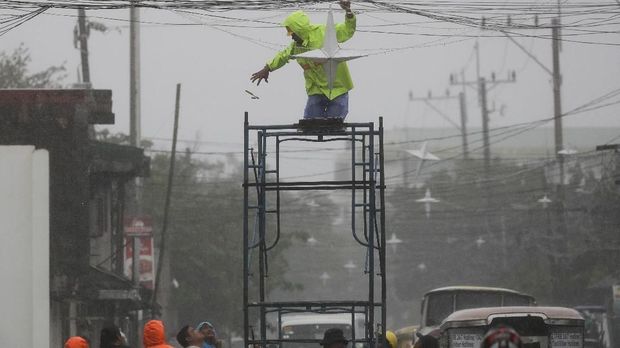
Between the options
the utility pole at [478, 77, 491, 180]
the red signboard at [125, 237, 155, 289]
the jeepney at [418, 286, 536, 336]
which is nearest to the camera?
the jeepney at [418, 286, 536, 336]

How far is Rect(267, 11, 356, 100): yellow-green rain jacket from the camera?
13.2m

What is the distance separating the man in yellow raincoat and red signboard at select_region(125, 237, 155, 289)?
900 inches

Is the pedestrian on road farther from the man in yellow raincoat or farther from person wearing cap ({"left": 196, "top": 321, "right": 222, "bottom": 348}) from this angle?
the man in yellow raincoat

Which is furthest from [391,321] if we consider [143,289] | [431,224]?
[143,289]

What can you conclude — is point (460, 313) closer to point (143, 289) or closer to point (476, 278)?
point (143, 289)

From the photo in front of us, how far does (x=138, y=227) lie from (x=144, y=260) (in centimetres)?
285

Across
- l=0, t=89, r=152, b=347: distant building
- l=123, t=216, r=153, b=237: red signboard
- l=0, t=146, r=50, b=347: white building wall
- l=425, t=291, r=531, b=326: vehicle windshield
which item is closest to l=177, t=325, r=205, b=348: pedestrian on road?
l=0, t=146, r=50, b=347: white building wall

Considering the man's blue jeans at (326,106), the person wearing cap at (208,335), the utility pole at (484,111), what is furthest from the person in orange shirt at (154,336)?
the utility pole at (484,111)

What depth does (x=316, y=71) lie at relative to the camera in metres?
13.2

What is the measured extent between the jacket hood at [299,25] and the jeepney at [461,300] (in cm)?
1231

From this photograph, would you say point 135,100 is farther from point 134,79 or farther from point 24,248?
point 24,248

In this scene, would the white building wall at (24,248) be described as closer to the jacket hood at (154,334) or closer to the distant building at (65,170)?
the jacket hood at (154,334)

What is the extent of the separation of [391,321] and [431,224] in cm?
2793

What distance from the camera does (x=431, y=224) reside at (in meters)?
78.7
